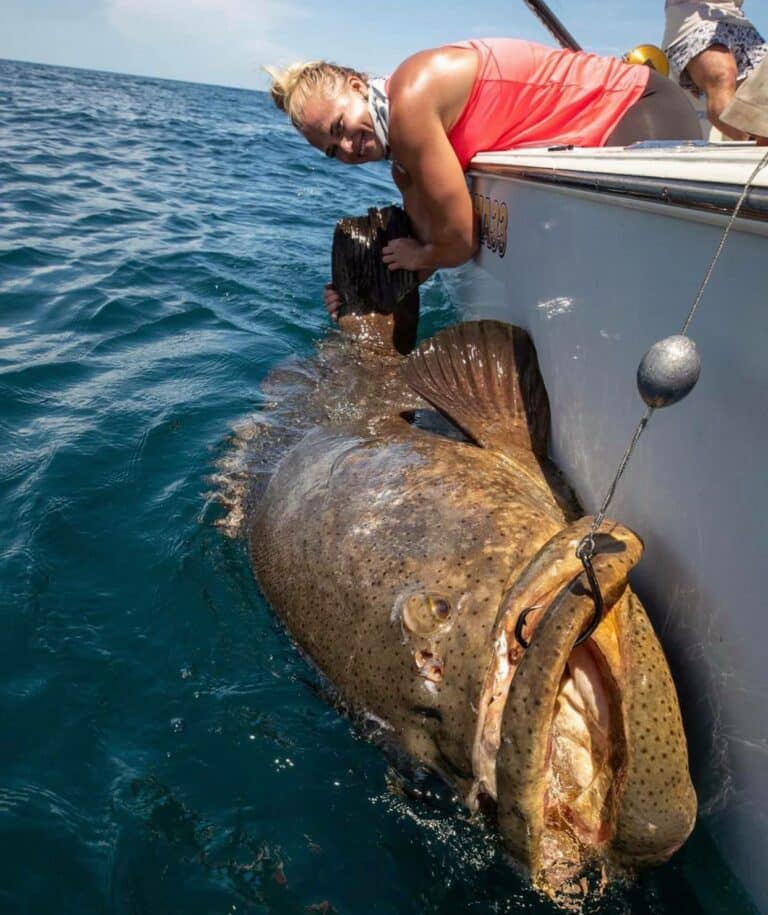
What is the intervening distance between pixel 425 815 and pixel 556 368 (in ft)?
5.51

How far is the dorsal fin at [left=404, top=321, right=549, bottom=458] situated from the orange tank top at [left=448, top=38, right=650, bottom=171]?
1.31 meters

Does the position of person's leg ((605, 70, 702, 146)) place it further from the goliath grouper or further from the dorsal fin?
the goliath grouper

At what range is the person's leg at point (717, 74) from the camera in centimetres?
487

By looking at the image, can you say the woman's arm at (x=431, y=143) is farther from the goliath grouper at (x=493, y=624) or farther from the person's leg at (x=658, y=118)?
the goliath grouper at (x=493, y=624)

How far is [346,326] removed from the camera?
16.2 feet

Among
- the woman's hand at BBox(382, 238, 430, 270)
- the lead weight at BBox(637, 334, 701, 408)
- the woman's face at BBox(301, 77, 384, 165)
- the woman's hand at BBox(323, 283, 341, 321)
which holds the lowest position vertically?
the woman's hand at BBox(323, 283, 341, 321)

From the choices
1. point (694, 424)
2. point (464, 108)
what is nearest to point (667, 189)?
point (694, 424)

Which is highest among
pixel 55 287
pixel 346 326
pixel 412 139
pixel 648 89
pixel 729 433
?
pixel 648 89

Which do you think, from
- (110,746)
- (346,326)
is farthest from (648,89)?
(110,746)

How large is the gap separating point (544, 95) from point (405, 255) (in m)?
1.16

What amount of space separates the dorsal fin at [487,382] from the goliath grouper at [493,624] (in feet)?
0.03

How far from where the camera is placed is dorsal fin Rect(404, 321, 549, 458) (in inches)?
118

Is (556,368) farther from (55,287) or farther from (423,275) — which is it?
(55,287)

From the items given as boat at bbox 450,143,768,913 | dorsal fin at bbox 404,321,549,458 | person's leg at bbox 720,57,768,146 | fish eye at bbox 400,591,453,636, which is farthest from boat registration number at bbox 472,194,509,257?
fish eye at bbox 400,591,453,636
